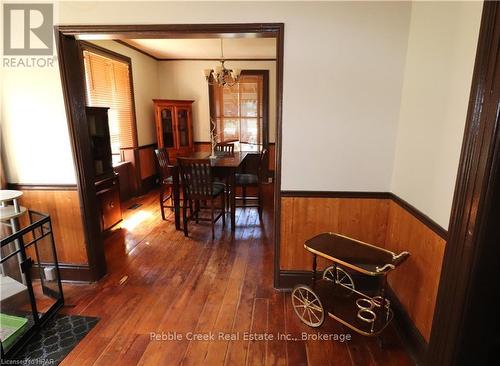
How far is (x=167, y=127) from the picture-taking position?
17.6ft

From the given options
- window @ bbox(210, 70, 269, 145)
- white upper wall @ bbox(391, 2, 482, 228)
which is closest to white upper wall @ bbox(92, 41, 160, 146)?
window @ bbox(210, 70, 269, 145)

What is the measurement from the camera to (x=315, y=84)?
1975 millimetres

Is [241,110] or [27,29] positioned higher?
[27,29]

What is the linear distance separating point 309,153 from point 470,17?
112cm

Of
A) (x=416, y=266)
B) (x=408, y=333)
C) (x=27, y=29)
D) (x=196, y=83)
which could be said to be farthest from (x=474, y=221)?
(x=196, y=83)

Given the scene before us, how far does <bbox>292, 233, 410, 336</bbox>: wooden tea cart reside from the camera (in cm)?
166

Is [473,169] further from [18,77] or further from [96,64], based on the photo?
[96,64]

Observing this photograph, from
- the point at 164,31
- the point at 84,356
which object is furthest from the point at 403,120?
the point at 84,356

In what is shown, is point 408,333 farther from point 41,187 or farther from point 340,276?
point 41,187

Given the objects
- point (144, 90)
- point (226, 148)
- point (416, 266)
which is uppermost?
point (144, 90)

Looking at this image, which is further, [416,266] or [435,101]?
[416,266]

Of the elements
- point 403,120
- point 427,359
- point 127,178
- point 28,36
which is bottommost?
point 427,359

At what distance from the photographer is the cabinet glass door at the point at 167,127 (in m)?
5.25

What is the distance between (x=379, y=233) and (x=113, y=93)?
401 cm
